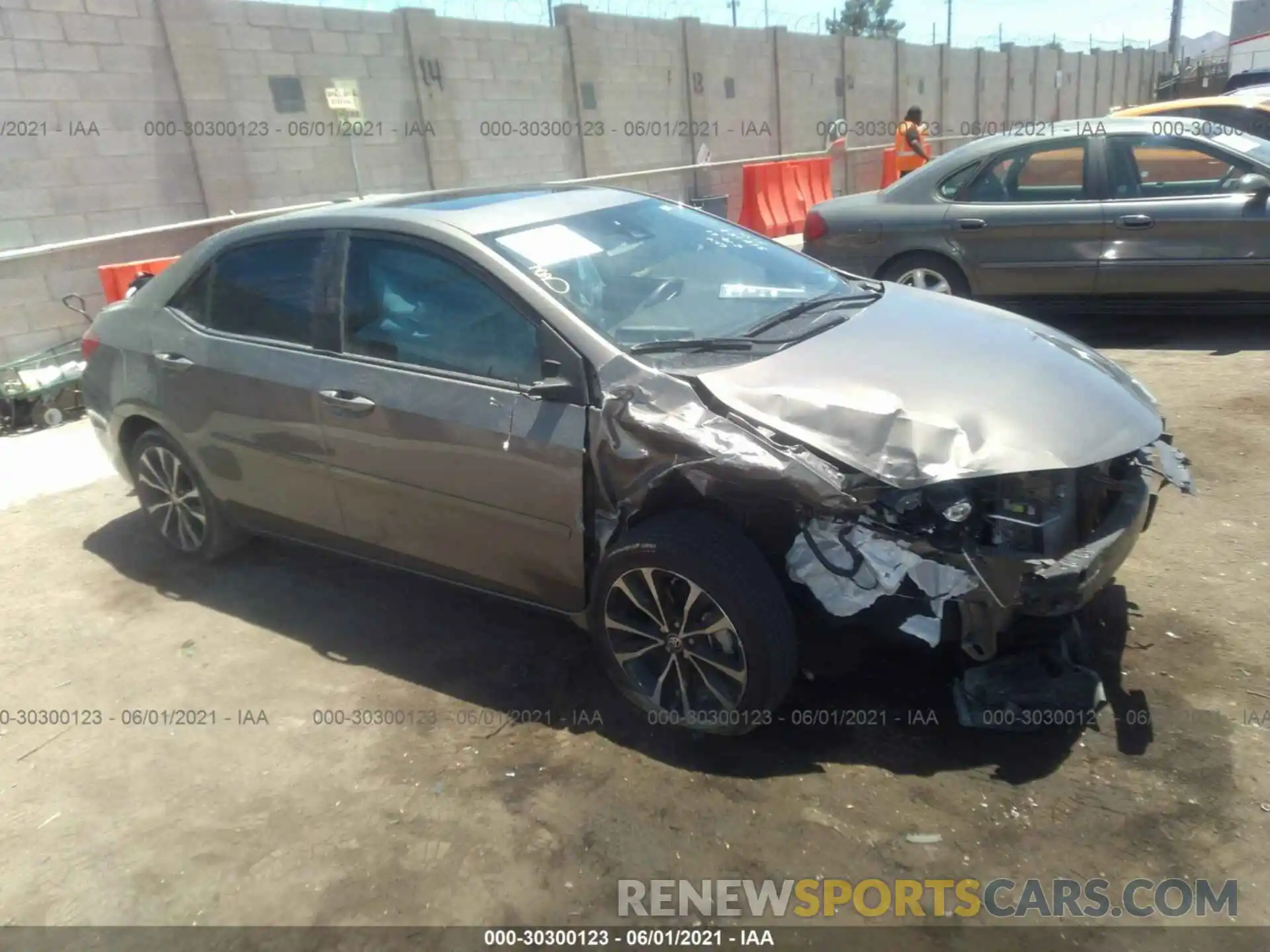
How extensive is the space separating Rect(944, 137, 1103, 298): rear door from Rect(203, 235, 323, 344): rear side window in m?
5.01

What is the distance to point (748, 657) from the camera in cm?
289

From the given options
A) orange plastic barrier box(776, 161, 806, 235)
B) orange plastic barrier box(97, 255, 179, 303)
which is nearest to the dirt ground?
orange plastic barrier box(97, 255, 179, 303)

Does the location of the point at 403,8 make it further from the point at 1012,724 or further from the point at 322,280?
the point at 1012,724

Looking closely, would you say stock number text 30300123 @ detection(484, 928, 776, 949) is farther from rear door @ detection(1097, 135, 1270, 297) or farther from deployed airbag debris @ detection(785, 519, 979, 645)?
→ rear door @ detection(1097, 135, 1270, 297)

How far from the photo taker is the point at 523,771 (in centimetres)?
310

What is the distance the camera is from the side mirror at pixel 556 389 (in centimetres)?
310


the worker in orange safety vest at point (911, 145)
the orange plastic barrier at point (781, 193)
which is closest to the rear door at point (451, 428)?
the worker in orange safety vest at point (911, 145)

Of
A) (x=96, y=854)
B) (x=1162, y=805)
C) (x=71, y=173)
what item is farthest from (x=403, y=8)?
(x=1162, y=805)

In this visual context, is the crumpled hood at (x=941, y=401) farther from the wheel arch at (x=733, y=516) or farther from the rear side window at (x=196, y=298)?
the rear side window at (x=196, y=298)

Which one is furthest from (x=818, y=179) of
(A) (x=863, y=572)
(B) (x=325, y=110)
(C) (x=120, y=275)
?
(A) (x=863, y=572)

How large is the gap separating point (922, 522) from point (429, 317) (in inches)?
73.6

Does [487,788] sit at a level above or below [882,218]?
below

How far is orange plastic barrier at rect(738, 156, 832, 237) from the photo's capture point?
534 inches

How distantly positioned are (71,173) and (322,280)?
6677 mm
